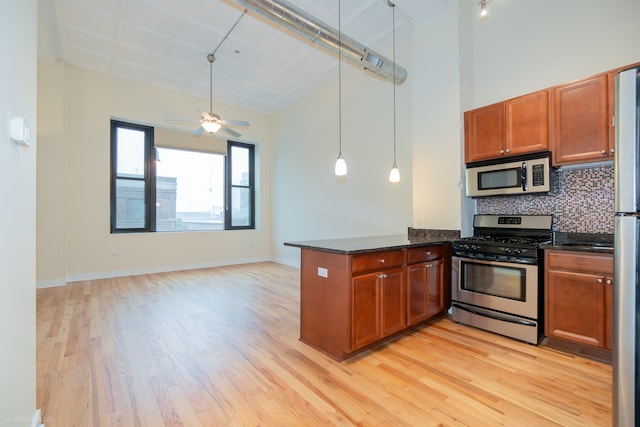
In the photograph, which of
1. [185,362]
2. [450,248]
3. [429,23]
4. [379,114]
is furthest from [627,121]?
[379,114]

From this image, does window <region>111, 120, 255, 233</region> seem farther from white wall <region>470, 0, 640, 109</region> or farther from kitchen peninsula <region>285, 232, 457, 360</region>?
white wall <region>470, 0, 640, 109</region>

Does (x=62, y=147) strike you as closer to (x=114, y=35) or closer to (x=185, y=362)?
(x=114, y=35)

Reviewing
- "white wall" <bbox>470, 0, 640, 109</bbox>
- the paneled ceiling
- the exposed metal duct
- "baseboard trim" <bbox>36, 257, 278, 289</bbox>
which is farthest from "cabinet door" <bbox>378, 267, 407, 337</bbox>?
"baseboard trim" <bbox>36, 257, 278, 289</bbox>

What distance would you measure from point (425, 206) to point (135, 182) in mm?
5498

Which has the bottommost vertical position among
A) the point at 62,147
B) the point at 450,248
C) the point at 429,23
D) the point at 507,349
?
the point at 507,349

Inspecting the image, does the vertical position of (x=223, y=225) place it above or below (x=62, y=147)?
below

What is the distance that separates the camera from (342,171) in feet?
10.2

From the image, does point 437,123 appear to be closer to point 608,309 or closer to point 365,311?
point 608,309

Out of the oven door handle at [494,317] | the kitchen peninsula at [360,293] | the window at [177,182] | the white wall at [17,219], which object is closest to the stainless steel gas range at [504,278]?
the oven door handle at [494,317]

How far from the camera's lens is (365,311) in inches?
99.3

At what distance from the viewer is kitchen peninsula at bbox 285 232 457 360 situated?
7.98ft

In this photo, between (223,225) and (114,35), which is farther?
(223,225)

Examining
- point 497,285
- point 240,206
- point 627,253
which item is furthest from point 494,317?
point 240,206

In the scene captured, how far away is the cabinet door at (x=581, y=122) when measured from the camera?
2.62m
